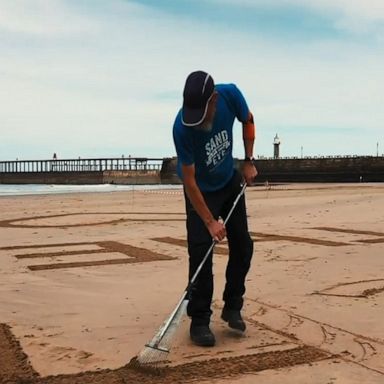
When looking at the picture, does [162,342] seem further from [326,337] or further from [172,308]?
[172,308]

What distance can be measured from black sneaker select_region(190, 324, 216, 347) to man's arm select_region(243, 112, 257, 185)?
1203mm

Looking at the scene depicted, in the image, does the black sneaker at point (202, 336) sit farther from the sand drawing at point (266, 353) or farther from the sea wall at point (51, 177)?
the sea wall at point (51, 177)

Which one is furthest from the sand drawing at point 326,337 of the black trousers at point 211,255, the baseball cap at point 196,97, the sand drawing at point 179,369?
the baseball cap at point 196,97

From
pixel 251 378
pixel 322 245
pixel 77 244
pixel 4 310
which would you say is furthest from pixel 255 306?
pixel 77 244

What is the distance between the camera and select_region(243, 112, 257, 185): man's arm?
14.3 feet

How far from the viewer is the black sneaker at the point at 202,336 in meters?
3.94

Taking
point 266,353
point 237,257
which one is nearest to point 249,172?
point 237,257

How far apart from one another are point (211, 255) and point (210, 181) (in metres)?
0.54

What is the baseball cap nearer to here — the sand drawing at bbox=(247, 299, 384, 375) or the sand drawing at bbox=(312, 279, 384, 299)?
the sand drawing at bbox=(247, 299, 384, 375)

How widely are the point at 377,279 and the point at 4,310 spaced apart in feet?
12.3

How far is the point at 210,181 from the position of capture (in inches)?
163

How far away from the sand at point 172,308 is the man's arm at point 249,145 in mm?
1170

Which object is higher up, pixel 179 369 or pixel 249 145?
pixel 249 145

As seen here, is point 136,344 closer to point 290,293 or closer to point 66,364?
point 66,364
